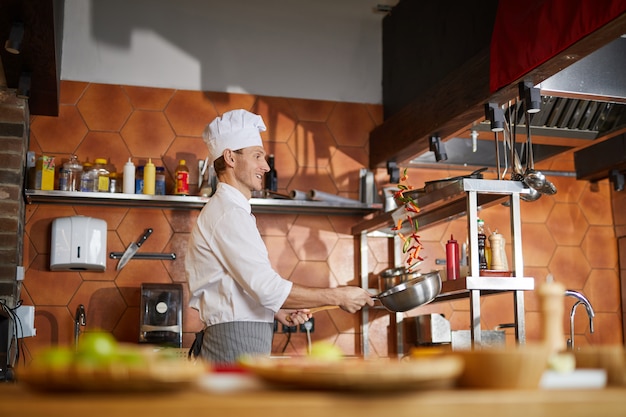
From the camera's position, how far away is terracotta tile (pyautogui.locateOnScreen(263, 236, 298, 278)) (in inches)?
162

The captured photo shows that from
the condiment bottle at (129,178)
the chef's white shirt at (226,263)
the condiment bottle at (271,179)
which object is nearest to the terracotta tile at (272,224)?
the condiment bottle at (271,179)

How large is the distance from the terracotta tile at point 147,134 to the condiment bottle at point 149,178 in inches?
7.2

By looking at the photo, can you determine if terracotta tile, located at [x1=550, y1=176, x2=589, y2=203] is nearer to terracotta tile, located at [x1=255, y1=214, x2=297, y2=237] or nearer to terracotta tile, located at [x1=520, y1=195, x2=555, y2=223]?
terracotta tile, located at [x1=520, y1=195, x2=555, y2=223]

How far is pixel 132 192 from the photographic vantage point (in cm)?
383

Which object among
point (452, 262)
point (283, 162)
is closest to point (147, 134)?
point (283, 162)

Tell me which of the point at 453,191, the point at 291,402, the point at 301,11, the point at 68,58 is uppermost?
the point at 301,11

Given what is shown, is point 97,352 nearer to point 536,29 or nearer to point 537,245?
point 536,29

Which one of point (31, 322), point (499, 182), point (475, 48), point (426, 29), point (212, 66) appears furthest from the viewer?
point (212, 66)

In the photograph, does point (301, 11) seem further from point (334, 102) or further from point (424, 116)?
point (424, 116)

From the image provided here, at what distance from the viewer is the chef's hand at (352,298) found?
2.35 metres

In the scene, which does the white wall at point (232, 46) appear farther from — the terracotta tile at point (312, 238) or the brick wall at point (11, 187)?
the terracotta tile at point (312, 238)

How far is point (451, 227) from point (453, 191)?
1468 millimetres

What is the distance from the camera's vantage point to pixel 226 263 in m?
2.34

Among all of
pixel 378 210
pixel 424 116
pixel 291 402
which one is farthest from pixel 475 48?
pixel 291 402
